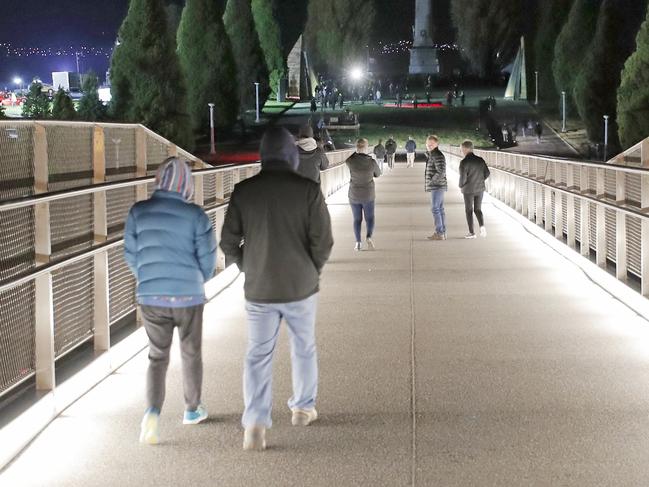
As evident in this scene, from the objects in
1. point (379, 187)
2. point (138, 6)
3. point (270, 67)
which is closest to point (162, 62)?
point (138, 6)

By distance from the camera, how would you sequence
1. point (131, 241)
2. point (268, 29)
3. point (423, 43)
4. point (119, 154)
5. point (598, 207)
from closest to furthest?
point (131, 241) < point (119, 154) < point (598, 207) < point (268, 29) < point (423, 43)

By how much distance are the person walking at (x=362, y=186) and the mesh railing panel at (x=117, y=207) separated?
7650 mm

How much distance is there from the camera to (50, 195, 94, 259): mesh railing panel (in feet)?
26.6

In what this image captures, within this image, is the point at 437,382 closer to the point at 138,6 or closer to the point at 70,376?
the point at 70,376

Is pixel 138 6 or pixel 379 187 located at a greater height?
pixel 138 6

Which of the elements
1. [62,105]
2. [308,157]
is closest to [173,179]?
[308,157]

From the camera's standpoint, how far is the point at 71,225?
8.41 m

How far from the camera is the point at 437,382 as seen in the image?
8227 millimetres

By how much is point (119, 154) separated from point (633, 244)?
492 cm

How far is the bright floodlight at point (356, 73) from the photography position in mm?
123431

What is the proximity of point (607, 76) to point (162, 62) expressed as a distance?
27153 mm

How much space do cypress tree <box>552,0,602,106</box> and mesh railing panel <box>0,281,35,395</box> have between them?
79.9 metres

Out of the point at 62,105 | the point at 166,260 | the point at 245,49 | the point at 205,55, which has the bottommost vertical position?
the point at 166,260

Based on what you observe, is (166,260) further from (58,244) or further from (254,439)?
(58,244)
